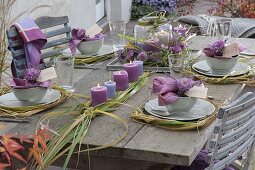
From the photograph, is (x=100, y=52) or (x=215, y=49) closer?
(x=215, y=49)

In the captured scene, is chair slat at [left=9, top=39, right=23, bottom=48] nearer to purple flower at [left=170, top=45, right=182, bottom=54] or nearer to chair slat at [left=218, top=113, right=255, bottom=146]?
purple flower at [left=170, top=45, right=182, bottom=54]

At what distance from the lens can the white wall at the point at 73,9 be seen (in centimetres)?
423

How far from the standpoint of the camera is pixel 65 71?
2.47m

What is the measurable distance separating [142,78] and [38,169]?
96cm

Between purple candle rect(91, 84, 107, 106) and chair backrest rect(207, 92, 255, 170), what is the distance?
46cm

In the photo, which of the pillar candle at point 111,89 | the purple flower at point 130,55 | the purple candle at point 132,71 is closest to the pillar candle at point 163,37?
the purple flower at point 130,55

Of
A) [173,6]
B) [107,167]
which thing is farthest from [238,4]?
[107,167]

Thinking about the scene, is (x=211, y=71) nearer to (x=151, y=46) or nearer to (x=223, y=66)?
(x=223, y=66)

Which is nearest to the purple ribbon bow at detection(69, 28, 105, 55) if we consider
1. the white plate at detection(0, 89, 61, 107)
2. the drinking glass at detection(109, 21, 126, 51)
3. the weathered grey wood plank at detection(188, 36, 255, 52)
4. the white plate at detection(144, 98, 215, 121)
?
the drinking glass at detection(109, 21, 126, 51)

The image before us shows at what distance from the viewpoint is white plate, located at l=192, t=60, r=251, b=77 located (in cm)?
263

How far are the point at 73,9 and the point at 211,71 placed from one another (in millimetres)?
3168

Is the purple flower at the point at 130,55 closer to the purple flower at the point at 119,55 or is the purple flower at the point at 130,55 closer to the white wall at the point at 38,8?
the purple flower at the point at 119,55

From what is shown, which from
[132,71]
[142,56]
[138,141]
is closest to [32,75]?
[132,71]

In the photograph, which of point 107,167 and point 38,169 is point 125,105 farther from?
point 38,169
